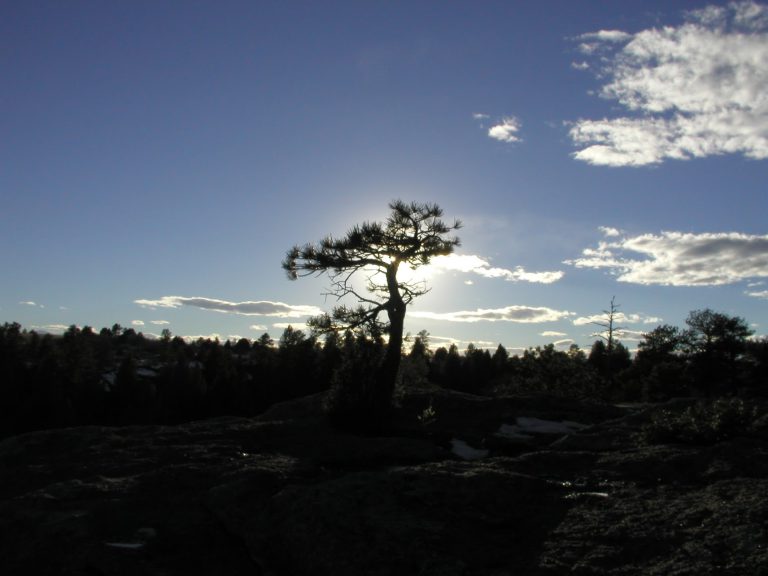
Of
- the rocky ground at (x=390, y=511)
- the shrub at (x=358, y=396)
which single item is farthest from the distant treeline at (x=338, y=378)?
the rocky ground at (x=390, y=511)

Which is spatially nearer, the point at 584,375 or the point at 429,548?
the point at 429,548

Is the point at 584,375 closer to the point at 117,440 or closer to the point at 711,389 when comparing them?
the point at 711,389

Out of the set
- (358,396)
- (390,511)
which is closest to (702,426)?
(390,511)

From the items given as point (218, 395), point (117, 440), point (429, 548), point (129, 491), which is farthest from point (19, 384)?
point (429, 548)

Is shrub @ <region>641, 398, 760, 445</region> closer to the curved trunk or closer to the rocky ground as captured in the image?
the rocky ground

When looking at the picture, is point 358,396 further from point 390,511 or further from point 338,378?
point 390,511

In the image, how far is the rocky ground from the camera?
15.8 ft

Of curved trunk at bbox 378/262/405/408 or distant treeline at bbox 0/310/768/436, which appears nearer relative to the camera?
curved trunk at bbox 378/262/405/408

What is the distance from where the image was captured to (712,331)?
4553cm

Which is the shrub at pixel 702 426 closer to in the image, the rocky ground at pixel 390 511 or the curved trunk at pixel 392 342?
the rocky ground at pixel 390 511

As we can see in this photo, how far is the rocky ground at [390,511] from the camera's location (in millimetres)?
4812

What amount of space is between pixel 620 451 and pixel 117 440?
28.3ft

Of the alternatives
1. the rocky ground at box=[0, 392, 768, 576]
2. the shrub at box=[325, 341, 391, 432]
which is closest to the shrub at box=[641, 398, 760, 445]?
the rocky ground at box=[0, 392, 768, 576]

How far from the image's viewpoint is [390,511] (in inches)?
234
